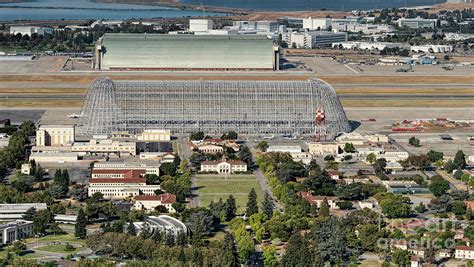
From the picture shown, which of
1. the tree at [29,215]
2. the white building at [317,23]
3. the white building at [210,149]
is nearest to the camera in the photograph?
the tree at [29,215]

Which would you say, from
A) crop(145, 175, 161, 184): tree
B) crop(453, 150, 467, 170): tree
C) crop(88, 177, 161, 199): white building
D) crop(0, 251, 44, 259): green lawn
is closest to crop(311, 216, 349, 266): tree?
crop(0, 251, 44, 259): green lawn

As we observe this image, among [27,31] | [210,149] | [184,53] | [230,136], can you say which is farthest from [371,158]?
[27,31]

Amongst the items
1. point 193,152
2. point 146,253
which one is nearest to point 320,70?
point 193,152

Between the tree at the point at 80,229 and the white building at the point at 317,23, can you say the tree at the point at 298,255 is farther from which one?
the white building at the point at 317,23

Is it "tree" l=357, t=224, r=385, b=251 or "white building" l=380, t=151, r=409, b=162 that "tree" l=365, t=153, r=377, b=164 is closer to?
A: "white building" l=380, t=151, r=409, b=162

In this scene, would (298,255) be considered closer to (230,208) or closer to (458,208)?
(230,208)

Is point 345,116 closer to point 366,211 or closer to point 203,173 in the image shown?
point 203,173

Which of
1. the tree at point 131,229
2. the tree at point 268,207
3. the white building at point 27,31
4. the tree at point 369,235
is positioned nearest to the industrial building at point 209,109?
the tree at point 268,207
